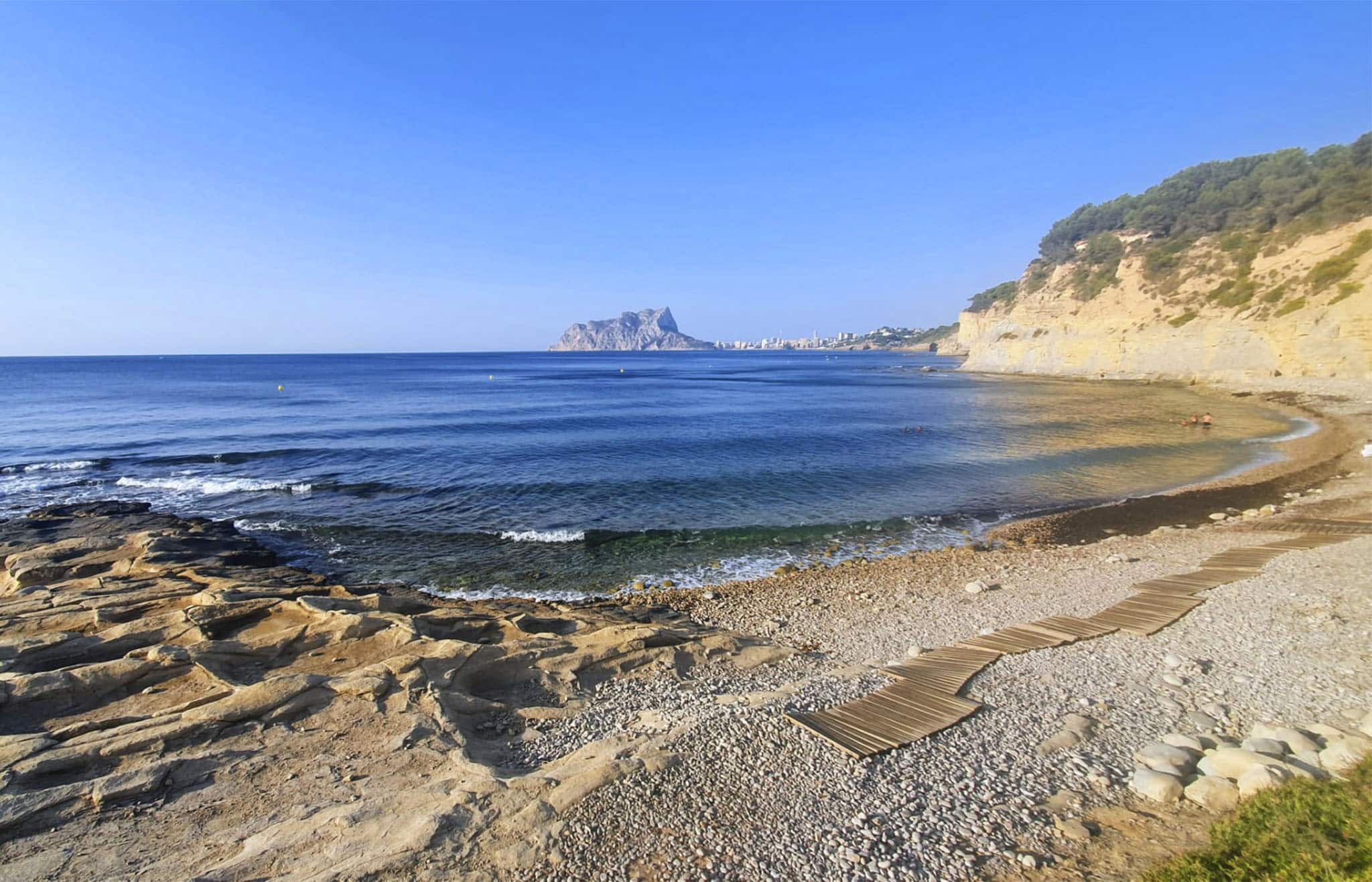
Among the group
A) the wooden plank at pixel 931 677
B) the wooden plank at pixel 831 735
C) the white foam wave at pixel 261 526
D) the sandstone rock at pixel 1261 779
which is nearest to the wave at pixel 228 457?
the white foam wave at pixel 261 526

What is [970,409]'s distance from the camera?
56031 mm

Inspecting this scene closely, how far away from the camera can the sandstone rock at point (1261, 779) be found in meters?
6.39

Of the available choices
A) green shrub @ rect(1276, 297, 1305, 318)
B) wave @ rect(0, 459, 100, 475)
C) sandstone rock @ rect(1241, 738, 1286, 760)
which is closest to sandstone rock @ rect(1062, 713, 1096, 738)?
sandstone rock @ rect(1241, 738, 1286, 760)

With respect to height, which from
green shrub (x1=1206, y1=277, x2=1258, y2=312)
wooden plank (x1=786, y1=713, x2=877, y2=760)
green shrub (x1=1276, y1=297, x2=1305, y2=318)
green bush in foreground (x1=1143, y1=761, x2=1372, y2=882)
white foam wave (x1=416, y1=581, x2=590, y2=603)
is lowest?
white foam wave (x1=416, y1=581, x2=590, y2=603)

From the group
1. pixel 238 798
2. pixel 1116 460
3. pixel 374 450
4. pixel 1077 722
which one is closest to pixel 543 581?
pixel 238 798

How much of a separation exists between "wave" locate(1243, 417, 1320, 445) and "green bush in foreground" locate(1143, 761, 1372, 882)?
126 feet

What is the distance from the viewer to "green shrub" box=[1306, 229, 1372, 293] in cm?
4950

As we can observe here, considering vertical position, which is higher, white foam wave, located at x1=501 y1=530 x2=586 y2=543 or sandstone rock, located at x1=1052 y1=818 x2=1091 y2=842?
sandstone rock, located at x1=1052 y1=818 x2=1091 y2=842

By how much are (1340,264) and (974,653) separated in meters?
67.5

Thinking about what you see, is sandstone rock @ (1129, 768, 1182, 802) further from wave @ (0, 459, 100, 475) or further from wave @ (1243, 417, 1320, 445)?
wave @ (0, 459, 100, 475)

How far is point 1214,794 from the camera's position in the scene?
654 centimetres

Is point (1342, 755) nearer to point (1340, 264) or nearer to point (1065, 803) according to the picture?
point (1065, 803)

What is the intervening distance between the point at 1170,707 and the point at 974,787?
404 cm

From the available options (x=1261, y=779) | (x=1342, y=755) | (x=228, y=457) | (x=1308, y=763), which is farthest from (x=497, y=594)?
(x=228, y=457)
